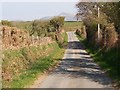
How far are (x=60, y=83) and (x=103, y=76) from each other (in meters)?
4.34

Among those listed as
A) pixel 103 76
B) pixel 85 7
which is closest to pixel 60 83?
pixel 103 76

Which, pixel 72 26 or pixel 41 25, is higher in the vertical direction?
pixel 41 25

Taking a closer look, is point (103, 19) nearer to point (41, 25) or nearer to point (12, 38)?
point (12, 38)

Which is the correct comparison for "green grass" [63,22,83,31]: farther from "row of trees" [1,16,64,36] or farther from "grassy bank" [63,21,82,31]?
"row of trees" [1,16,64,36]

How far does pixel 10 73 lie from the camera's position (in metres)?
21.4

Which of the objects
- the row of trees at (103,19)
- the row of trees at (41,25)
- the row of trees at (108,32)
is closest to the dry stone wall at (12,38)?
the row of trees at (108,32)

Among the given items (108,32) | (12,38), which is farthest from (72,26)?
(12,38)

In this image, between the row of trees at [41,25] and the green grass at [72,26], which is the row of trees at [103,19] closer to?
the row of trees at [41,25]

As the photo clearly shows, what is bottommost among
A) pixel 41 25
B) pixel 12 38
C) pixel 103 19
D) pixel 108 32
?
pixel 41 25

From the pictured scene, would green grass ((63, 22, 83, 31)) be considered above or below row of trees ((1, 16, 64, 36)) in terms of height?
below

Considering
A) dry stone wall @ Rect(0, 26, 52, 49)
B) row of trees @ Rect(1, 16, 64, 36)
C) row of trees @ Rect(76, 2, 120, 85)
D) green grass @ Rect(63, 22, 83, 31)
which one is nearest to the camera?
row of trees @ Rect(76, 2, 120, 85)

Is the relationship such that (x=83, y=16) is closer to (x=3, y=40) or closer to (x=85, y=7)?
(x=85, y=7)

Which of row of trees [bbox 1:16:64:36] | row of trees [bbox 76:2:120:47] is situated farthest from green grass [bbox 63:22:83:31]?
row of trees [bbox 76:2:120:47]

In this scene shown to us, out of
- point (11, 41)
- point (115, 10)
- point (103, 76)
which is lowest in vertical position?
point (103, 76)
